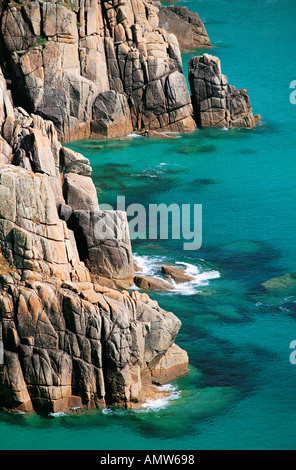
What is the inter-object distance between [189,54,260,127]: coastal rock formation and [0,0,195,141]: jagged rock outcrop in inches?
66.2

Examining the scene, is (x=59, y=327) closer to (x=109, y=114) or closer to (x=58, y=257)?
(x=58, y=257)

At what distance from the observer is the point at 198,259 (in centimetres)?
6488

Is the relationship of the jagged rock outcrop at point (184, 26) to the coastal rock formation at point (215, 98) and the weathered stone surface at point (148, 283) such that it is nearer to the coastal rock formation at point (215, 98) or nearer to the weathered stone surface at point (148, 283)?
the coastal rock formation at point (215, 98)

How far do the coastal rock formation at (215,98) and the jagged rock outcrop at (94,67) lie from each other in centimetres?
168

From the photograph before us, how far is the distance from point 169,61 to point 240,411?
5600 centimetres

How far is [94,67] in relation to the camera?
88.4m

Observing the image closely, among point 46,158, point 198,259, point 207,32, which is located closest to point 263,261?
point 198,259

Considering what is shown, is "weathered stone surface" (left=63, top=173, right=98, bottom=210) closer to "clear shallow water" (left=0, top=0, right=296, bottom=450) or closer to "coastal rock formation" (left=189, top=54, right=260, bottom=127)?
"clear shallow water" (left=0, top=0, right=296, bottom=450)

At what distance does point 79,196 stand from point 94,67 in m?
33.7

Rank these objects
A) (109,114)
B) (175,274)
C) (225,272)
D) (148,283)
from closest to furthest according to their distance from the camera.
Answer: (148,283) < (175,274) < (225,272) < (109,114)

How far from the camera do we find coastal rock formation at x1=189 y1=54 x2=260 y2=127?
9250 cm

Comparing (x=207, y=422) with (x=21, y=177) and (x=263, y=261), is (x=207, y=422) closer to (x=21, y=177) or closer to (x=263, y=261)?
(x=21, y=177)

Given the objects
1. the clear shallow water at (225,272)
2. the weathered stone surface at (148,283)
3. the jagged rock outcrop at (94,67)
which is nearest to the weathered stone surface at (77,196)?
the weathered stone surface at (148,283)

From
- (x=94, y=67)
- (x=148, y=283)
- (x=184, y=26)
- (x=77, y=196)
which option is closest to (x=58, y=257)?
(x=77, y=196)
